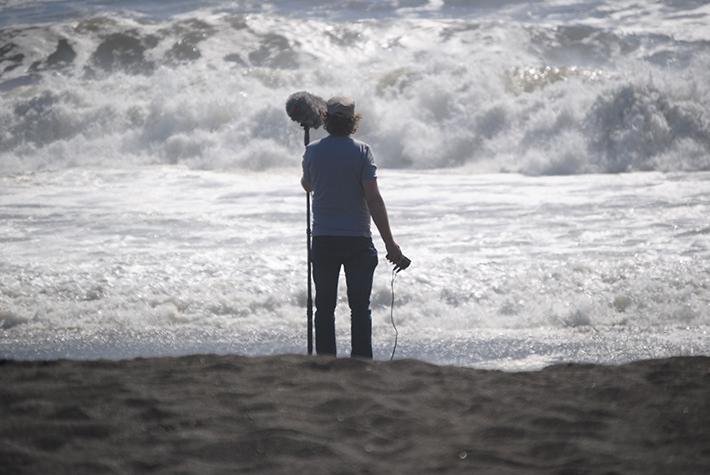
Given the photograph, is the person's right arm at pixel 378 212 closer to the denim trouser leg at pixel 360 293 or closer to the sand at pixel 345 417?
the denim trouser leg at pixel 360 293

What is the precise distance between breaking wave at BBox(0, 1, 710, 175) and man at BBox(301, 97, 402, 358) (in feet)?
44.9

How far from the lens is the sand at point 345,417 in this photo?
4.62 m

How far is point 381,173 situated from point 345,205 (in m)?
14.0

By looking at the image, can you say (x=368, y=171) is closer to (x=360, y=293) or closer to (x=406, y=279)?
(x=360, y=293)

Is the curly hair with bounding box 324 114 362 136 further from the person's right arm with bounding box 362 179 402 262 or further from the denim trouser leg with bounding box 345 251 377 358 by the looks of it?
the denim trouser leg with bounding box 345 251 377 358

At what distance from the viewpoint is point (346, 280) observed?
21.1ft

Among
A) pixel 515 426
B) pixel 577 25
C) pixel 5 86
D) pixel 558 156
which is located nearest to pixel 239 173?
pixel 558 156

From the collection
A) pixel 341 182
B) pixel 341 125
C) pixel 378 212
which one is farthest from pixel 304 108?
pixel 378 212

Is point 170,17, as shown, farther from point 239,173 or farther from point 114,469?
point 114,469

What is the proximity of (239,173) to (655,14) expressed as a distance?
15806 mm

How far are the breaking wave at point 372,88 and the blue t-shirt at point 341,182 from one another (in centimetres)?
1371

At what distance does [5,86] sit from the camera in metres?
28.2

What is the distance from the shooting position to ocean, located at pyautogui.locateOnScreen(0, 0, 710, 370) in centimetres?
944

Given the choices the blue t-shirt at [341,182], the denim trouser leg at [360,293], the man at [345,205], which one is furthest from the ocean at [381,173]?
the blue t-shirt at [341,182]
